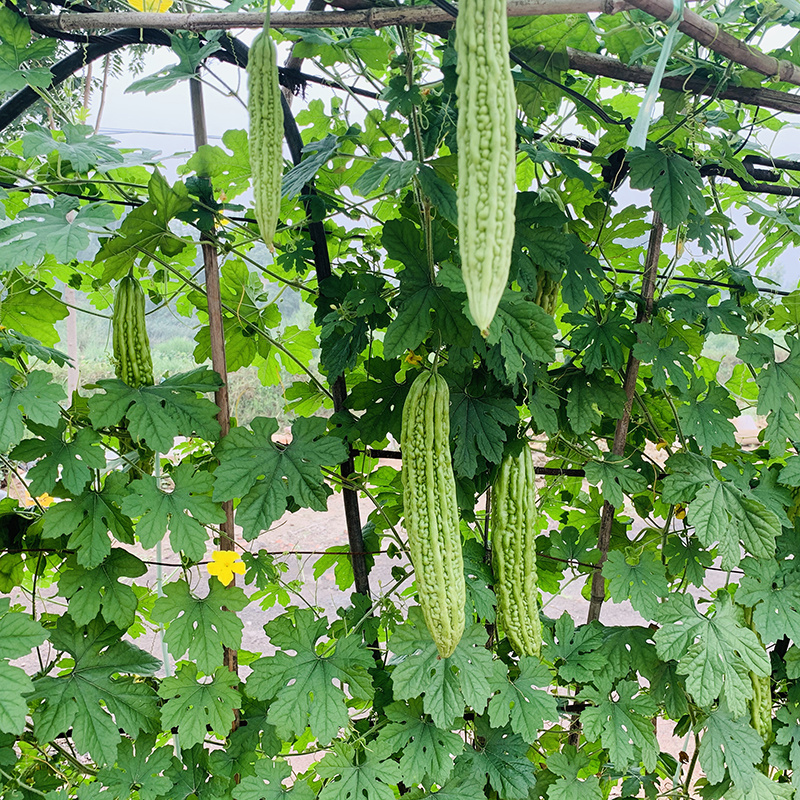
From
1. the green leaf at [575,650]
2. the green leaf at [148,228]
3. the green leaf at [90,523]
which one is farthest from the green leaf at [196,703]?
the green leaf at [148,228]

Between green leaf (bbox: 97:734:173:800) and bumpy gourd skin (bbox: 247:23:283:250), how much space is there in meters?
0.97

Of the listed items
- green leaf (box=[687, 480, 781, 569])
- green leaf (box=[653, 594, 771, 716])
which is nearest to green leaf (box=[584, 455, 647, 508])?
green leaf (box=[687, 480, 781, 569])

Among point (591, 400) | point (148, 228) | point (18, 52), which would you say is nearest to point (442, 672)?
point (591, 400)

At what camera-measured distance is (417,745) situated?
121cm

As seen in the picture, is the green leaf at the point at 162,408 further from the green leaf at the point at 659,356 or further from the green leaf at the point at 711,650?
the green leaf at the point at 711,650

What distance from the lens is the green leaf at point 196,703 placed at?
115 cm

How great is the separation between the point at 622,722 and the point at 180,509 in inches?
37.2

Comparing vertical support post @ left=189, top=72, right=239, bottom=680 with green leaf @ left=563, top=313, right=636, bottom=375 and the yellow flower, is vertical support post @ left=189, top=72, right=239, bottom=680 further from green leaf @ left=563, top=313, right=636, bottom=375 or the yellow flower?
green leaf @ left=563, top=313, right=636, bottom=375

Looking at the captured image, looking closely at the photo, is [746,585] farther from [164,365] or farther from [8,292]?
[164,365]

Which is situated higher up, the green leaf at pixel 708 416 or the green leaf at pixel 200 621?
the green leaf at pixel 708 416

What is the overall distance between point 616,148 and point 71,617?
4.42 ft

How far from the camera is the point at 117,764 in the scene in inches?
47.9

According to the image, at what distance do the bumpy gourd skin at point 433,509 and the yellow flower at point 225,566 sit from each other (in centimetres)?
36

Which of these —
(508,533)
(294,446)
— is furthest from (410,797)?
(294,446)
